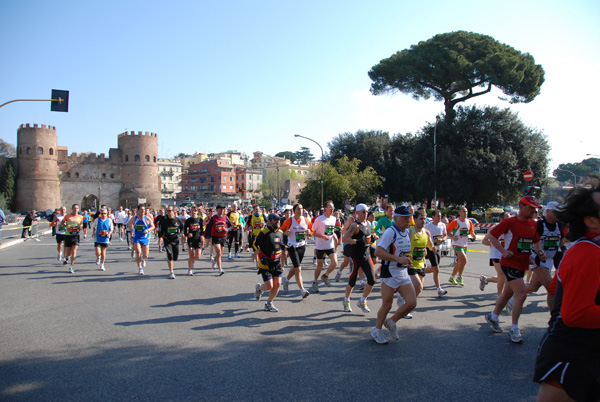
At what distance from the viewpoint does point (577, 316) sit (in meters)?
2.35

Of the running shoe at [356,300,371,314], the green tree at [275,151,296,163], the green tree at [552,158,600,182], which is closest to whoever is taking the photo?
the running shoe at [356,300,371,314]

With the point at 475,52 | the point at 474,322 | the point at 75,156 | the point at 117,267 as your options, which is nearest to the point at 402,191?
the point at 475,52

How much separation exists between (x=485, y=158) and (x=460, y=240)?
92.5ft

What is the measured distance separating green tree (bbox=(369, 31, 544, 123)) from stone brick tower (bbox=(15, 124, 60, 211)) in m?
58.0

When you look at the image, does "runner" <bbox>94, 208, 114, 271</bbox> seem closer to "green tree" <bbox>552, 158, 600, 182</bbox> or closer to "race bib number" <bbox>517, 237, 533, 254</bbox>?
"race bib number" <bbox>517, 237, 533, 254</bbox>

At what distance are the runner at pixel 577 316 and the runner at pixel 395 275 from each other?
2852 mm

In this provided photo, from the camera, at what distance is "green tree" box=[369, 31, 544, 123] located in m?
36.7

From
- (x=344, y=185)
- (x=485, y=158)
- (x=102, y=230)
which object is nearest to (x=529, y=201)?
(x=102, y=230)

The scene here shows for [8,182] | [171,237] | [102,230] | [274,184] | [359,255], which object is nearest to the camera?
[359,255]

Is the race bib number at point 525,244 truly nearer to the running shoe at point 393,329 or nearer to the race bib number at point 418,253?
the race bib number at point 418,253

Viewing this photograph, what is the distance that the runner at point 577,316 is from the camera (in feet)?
7.62

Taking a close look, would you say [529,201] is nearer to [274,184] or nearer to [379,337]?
[379,337]

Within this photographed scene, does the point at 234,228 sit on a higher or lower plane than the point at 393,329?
higher

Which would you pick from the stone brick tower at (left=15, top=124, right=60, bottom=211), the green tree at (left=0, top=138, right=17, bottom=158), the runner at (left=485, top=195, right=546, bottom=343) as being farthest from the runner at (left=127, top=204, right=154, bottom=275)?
the green tree at (left=0, top=138, right=17, bottom=158)
